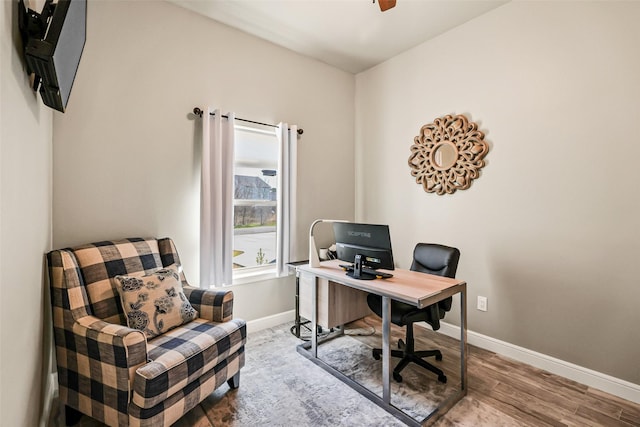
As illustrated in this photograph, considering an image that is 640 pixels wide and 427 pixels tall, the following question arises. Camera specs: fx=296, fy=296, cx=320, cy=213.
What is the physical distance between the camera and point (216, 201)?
8.69 feet

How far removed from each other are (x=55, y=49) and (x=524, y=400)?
309cm

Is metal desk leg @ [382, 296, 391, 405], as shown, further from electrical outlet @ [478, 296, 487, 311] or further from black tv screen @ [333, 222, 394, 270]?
electrical outlet @ [478, 296, 487, 311]

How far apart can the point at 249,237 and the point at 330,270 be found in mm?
1087

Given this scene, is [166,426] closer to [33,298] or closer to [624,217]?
[33,298]

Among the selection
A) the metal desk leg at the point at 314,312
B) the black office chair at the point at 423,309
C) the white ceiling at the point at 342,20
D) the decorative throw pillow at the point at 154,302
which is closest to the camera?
the decorative throw pillow at the point at 154,302

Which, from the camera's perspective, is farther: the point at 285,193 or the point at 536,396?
the point at 285,193

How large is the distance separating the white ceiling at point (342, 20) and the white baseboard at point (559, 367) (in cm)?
296

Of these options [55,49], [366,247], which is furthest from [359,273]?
[55,49]

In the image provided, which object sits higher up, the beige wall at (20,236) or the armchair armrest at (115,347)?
the beige wall at (20,236)

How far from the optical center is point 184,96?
8.50ft

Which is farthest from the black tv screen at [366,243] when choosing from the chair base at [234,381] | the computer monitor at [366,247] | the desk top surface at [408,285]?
the chair base at [234,381]

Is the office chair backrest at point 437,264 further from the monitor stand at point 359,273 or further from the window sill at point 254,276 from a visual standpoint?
the window sill at point 254,276

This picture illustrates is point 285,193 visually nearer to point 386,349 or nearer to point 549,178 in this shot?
point 386,349

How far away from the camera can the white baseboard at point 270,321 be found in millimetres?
2992
